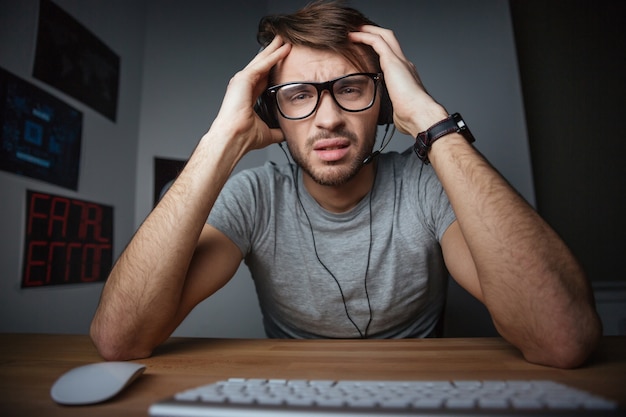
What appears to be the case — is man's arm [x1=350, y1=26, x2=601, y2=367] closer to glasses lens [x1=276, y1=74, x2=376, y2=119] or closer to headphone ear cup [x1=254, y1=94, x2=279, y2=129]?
glasses lens [x1=276, y1=74, x2=376, y2=119]

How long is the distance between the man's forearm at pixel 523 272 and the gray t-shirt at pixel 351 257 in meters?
0.26

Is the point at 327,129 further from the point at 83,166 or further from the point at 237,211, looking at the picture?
the point at 83,166

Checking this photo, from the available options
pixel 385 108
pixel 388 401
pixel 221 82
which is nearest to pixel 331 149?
pixel 385 108

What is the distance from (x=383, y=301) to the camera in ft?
3.25

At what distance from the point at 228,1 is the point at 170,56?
1.41 ft

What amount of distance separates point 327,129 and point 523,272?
1.86 ft

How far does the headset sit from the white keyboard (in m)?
0.85

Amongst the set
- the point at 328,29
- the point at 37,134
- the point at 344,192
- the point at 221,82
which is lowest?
the point at 344,192

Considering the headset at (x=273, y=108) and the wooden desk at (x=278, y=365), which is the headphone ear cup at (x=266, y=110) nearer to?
the headset at (x=273, y=108)

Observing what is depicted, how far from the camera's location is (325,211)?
42.2 inches

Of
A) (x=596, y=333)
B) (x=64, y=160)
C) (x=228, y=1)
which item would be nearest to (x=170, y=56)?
(x=228, y=1)

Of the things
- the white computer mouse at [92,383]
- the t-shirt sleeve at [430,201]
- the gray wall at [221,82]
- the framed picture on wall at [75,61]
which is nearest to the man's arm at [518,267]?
the t-shirt sleeve at [430,201]

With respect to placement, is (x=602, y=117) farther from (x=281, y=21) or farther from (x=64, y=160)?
(x=64, y=160)

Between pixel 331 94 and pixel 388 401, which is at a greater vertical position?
pixel 331 94
